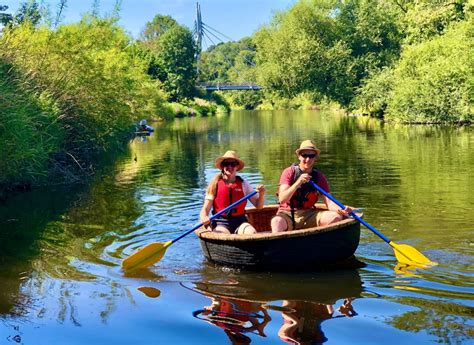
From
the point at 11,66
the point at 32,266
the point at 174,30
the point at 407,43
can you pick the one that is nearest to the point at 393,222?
the point at 32,266

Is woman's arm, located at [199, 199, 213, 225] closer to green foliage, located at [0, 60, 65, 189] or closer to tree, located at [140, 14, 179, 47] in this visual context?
green foliage, located at [0, 60, 65, 189]

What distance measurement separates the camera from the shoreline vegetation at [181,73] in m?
14.4

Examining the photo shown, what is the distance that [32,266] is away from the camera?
804cm

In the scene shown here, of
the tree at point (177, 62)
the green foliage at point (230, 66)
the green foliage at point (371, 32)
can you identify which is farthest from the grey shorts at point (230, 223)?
the green foliage at point (230, 66)

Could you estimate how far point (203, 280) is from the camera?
7285 millimetres

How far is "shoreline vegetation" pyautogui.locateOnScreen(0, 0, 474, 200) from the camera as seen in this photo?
14.4 m

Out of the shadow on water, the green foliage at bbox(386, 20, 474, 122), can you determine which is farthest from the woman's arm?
the green foliage at bbox(386, 20, 474, 122)

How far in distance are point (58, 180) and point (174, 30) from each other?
2352 inches

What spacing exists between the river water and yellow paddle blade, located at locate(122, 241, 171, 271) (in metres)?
0.15

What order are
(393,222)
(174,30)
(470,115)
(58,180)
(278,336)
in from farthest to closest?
(174,30), (470,115), (58,180), (393,222), (278,336)

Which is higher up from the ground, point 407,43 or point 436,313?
point 407,43

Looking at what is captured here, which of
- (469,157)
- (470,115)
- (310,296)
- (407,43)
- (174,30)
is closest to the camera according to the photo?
(310,296)

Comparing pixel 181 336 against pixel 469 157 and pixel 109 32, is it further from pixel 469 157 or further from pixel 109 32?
pixel 109 32

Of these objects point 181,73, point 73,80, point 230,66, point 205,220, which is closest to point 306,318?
point 205,220
